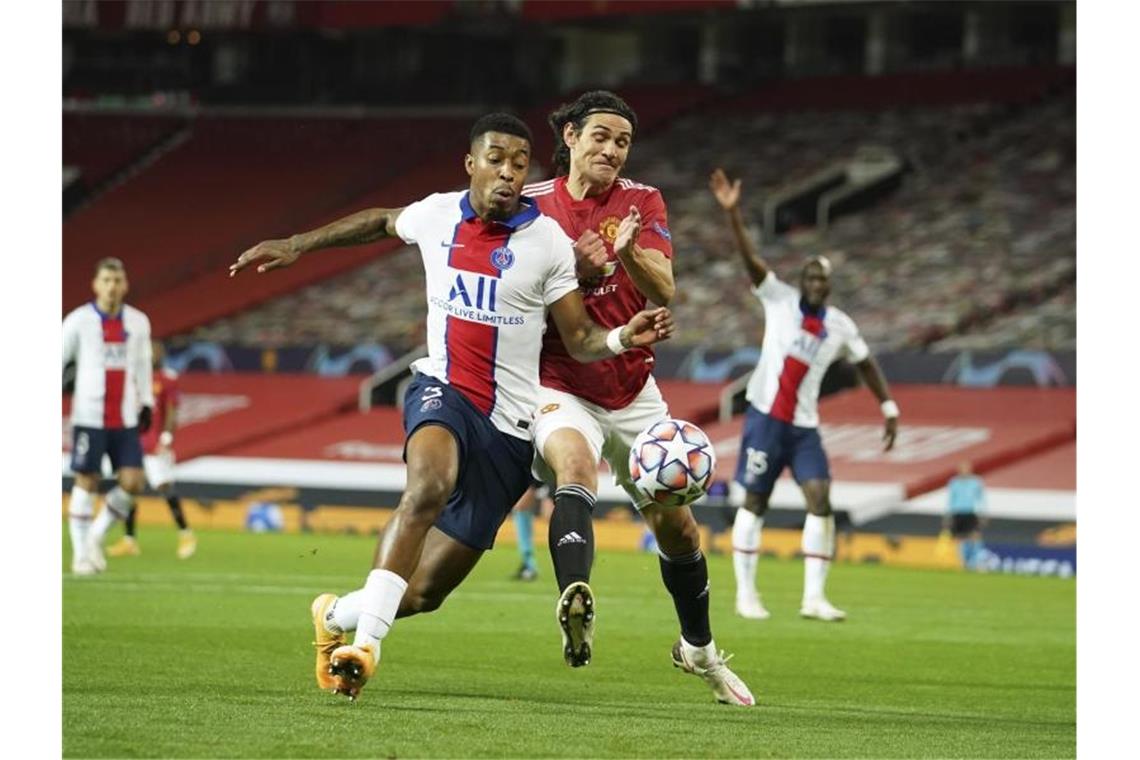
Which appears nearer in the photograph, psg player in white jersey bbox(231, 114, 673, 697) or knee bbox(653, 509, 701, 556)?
psg player in white jersey bbox(231, 114, 673, 697)

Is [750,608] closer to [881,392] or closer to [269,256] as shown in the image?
[881,392]

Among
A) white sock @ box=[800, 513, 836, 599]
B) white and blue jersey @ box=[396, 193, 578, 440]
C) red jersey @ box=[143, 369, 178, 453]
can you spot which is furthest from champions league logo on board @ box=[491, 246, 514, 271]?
red jersey @ box=[143, 369, 178, 453]

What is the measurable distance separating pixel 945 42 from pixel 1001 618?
2110 centimetres

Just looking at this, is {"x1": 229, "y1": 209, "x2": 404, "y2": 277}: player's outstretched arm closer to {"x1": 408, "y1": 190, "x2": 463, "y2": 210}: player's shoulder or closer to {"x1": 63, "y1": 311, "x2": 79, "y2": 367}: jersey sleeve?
{"x1": 408, "y1": 190, "x2": 463, "y2": 210}: player's shoulder

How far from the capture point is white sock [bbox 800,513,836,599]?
13.6m

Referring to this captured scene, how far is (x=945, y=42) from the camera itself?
33.9 metres

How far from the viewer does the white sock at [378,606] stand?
24.0 feet


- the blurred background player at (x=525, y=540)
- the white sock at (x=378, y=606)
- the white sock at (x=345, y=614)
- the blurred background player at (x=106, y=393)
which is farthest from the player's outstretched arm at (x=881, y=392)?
the white sock at (x=378, y=606)

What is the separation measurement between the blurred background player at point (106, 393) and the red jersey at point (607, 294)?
7.50 meters

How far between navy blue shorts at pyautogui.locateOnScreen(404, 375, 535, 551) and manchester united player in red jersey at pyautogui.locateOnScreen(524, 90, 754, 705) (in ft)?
0.48

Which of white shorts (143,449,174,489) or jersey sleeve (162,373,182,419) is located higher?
jersey sleeve (162,373,182,419)

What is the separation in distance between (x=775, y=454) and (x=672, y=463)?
6.20 metres

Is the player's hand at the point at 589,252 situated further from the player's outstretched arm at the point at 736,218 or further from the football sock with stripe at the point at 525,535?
the football sock with stripe at the point at 525,535
